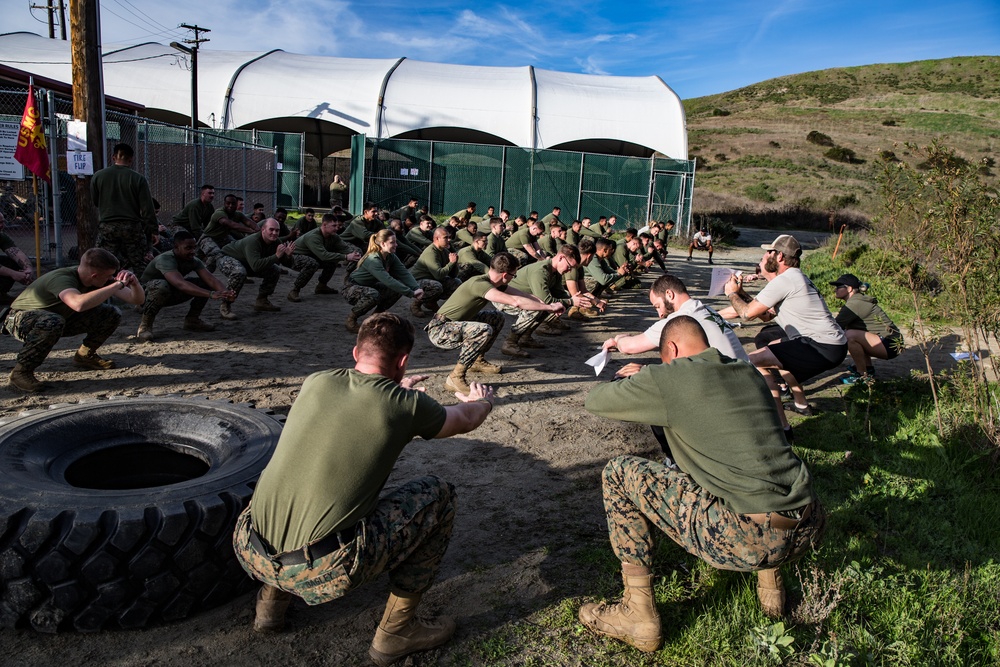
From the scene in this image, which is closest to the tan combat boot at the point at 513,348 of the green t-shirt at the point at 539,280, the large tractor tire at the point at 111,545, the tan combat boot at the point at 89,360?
the green t-shirt at the point at 539,280

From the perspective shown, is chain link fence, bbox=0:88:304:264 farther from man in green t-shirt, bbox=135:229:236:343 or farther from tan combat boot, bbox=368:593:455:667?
tan combat boot, bbox=368:593:455:667

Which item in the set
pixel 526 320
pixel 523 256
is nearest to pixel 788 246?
pixel 526 320

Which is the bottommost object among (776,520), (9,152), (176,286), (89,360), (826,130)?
→ (89,360)

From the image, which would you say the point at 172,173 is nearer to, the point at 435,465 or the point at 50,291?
the point at 50,291

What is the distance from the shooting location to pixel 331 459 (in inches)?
95.1

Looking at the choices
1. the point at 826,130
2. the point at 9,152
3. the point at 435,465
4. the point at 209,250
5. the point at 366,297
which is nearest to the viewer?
the point at 435,465

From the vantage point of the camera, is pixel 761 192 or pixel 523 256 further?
pixel 761 192

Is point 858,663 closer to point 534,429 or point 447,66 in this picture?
point 534,429

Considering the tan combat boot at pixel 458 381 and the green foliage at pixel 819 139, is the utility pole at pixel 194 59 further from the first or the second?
the green foliage at pixel 819 139

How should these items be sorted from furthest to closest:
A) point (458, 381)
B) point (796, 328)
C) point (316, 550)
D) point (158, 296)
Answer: point (158, 296) < point (458, 381) < point (796, 328) < point (316, 550)

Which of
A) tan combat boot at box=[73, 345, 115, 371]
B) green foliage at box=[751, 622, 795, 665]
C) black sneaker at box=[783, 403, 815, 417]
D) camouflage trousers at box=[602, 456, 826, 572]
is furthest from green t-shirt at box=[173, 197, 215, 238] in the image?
green foliage at box=[751, 622, 795, 665]

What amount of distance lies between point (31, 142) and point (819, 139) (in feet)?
189

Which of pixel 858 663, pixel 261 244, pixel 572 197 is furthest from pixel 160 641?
pixel 572 197

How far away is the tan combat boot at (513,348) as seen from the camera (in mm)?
7719
